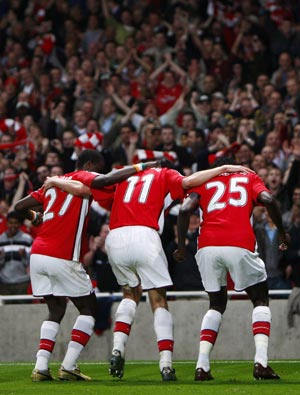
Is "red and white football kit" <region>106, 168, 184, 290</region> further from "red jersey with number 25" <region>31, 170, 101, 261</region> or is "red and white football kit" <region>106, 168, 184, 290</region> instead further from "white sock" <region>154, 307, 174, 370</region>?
"red jersey with number 25" <region>31, 170, 101, 261</region>

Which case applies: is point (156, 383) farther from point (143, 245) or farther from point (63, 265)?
point (63, 265)

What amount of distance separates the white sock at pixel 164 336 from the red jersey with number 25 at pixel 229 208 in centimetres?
79

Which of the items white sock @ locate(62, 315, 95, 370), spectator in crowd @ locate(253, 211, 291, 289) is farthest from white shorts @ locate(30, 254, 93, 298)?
spectator in crowd @ locate(253, 211, 291, 289)

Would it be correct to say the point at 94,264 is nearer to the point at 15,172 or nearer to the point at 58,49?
the point at 15,172

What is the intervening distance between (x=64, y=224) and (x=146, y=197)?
3.23ft

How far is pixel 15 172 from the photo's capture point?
744 inches

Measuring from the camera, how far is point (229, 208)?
1127 centimetres

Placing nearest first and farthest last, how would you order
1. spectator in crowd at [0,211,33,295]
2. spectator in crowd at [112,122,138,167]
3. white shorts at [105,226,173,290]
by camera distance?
white shorts at [105,226,173,290]
spectator in crowd at [0,211,33,295]
spectator in crowd at [112,122,138,167]

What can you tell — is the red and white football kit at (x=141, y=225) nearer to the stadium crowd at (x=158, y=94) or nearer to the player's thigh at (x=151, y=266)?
the player's thigh at (x=151, y=266)

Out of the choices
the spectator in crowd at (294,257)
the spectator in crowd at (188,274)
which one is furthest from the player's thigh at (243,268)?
the spectator in crowd at (188,274)

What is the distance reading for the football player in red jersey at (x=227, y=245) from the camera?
36.2 feet

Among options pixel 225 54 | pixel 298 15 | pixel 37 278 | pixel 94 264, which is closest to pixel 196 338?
pixel 94 264

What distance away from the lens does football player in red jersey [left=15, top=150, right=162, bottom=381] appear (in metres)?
11.7

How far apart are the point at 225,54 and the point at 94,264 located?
269 inches
